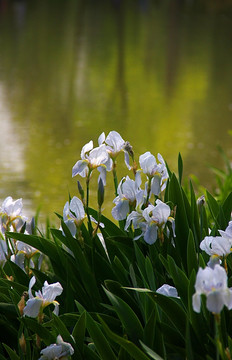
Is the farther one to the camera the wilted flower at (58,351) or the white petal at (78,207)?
the white petal at (78,207)

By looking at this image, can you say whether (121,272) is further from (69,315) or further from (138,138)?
(138,138)

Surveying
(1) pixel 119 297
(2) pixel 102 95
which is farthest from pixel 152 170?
(2) pixel 102 95

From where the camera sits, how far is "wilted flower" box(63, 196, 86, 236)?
1.65m

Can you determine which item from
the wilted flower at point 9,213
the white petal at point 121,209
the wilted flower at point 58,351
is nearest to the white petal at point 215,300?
the wilted flower at point 58,351

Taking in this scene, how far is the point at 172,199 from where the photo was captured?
187cm

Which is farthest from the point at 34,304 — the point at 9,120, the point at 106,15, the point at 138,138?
the point at 106,15

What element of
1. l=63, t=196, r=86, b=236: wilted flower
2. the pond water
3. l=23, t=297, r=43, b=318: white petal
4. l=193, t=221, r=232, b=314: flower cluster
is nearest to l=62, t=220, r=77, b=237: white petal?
l=63, t=196, r=86, b=236: wilted flower

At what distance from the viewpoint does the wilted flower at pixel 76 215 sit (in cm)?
165

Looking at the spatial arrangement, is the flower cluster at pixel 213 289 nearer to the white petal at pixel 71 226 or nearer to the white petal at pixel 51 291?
the white petal at pixel 51 291

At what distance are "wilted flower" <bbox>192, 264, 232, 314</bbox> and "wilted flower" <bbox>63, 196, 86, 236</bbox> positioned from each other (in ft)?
1.95

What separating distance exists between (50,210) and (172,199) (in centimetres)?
276

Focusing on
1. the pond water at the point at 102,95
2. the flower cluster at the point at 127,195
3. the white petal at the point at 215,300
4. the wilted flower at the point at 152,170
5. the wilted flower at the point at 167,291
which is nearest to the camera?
the white petal at the point at 215,300

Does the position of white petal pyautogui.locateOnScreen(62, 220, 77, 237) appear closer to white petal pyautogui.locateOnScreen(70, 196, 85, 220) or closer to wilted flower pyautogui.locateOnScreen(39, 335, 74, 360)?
white petal pyautogui.locateOnScreen(70, 196, 85, 220)

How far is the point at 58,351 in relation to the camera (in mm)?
1367
